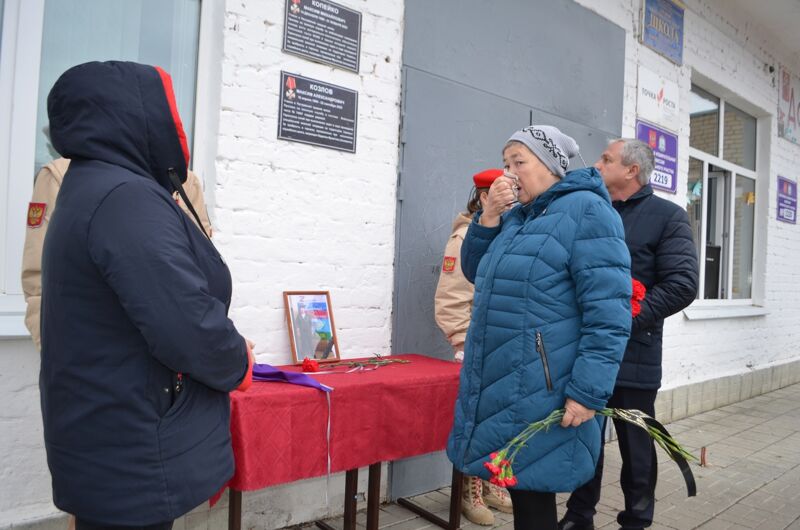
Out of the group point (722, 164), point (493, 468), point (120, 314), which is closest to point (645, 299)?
point (493, 468)

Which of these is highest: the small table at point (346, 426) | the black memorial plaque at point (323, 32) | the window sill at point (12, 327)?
the black memorial plaque at point (323, 32)

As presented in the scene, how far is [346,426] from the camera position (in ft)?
8.18

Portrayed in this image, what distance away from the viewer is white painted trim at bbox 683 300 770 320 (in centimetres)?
612

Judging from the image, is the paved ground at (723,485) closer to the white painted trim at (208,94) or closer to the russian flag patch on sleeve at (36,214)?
the white painted trim at (208,94)

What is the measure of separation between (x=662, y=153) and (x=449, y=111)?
2.93m

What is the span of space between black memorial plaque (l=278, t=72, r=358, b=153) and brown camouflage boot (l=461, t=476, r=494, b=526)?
1886mm

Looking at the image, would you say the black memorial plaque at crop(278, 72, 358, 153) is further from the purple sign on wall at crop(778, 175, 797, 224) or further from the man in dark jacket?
the purple sign on wall at crop(778, 175, 797, 224)

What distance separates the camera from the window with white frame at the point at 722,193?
6914mm

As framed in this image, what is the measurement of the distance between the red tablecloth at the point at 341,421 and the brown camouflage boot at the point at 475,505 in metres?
0.63

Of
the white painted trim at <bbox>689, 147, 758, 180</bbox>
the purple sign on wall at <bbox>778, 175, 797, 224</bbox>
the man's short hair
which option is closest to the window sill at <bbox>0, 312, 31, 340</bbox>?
the man's short hair

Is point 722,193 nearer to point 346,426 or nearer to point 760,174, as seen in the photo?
point 760,174

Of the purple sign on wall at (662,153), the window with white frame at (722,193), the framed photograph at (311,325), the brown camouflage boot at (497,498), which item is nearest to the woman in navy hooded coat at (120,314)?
the framed photograph at (311,325)

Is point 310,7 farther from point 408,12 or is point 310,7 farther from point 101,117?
point 101,117

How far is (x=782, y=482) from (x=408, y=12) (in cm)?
386
